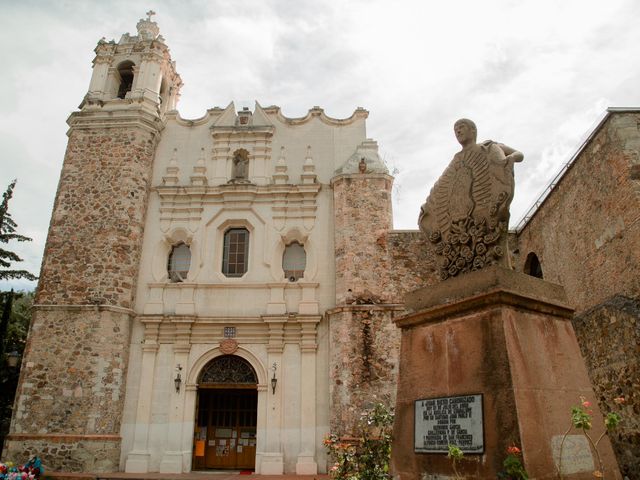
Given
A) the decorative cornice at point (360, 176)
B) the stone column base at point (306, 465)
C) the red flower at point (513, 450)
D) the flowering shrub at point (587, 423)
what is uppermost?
the decorative cornice at point (360, 176)

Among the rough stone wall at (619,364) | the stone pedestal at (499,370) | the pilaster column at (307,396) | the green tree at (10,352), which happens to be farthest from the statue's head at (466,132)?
the green tree at (10,352)

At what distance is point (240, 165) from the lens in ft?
56.8

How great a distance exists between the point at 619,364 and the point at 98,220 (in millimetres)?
13829

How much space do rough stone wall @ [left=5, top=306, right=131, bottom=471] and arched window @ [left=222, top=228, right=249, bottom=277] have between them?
3378 mm

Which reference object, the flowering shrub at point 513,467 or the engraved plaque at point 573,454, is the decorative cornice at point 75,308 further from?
the engraved plaque at point 573,454

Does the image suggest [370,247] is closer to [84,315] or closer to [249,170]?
[249,170]

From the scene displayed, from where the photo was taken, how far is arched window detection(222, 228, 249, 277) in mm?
15789

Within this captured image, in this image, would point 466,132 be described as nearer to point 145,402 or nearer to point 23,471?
point 23,471

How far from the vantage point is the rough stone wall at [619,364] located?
8445mm

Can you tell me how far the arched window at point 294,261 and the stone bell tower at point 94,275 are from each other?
450 centimetres

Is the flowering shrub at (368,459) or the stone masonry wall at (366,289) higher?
the stone masonry wall at (366,289)

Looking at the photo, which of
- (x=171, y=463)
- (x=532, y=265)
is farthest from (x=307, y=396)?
(x=532, y=265)

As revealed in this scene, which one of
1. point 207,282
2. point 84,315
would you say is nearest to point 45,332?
point 84,315

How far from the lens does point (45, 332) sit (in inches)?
553
